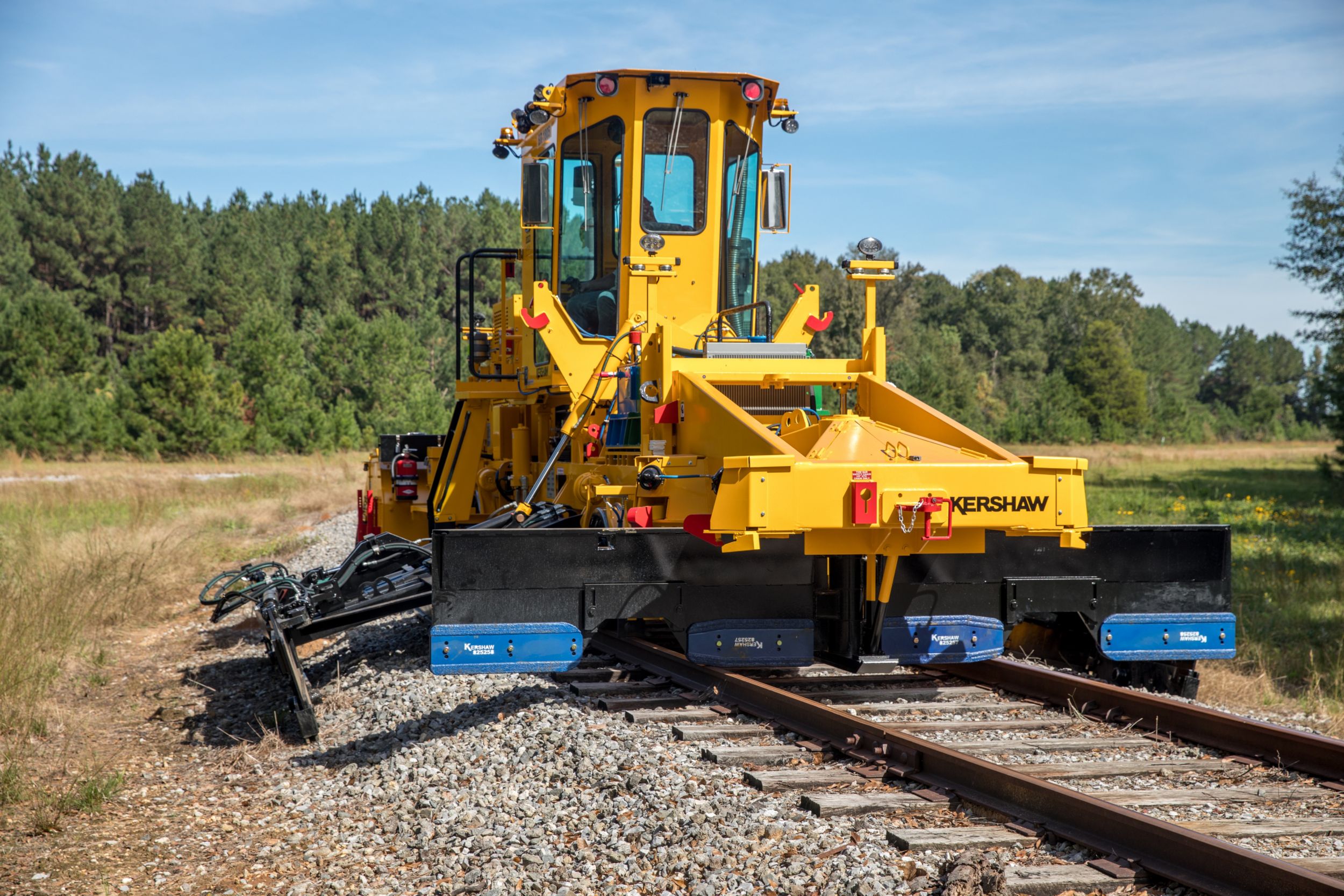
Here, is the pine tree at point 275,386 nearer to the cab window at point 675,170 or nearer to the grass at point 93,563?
the grass at point 93,563

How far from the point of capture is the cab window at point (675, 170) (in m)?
8.35

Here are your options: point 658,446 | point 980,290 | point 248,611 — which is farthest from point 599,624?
point 980,290

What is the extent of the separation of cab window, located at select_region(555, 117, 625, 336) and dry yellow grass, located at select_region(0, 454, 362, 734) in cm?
466

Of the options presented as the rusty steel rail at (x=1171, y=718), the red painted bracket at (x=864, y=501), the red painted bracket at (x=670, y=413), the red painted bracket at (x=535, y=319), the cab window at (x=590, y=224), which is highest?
the cab window at (x=590, y=224)

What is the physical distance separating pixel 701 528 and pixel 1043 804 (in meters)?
2.17

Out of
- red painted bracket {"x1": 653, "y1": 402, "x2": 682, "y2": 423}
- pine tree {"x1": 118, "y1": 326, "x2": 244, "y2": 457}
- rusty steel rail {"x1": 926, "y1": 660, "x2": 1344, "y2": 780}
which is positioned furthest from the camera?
pine tree {"x1": 118, "y1": 326, "x2": 244, "y2": 457}

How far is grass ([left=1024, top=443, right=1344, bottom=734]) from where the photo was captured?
330 inches

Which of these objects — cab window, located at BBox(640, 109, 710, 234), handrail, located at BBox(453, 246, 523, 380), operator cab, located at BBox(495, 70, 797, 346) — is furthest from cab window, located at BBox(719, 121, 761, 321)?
handrail, located at BBox(453, 246, 523, 380)

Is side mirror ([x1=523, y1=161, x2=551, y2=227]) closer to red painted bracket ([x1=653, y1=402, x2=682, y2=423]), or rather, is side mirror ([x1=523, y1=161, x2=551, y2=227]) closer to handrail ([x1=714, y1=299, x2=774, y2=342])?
handrail ([x1=714, y1=299, x2=774, y2=342])

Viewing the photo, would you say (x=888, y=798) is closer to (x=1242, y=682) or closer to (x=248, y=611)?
(x=1242, y=682)

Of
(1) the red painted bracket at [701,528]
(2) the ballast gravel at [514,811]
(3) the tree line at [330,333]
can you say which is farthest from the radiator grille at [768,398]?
(3) the tree line at [330,333]

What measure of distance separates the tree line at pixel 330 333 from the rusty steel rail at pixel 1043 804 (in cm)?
2588

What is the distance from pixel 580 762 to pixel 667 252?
4.10 metres

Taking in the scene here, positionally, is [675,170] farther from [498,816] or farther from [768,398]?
[498,816]
